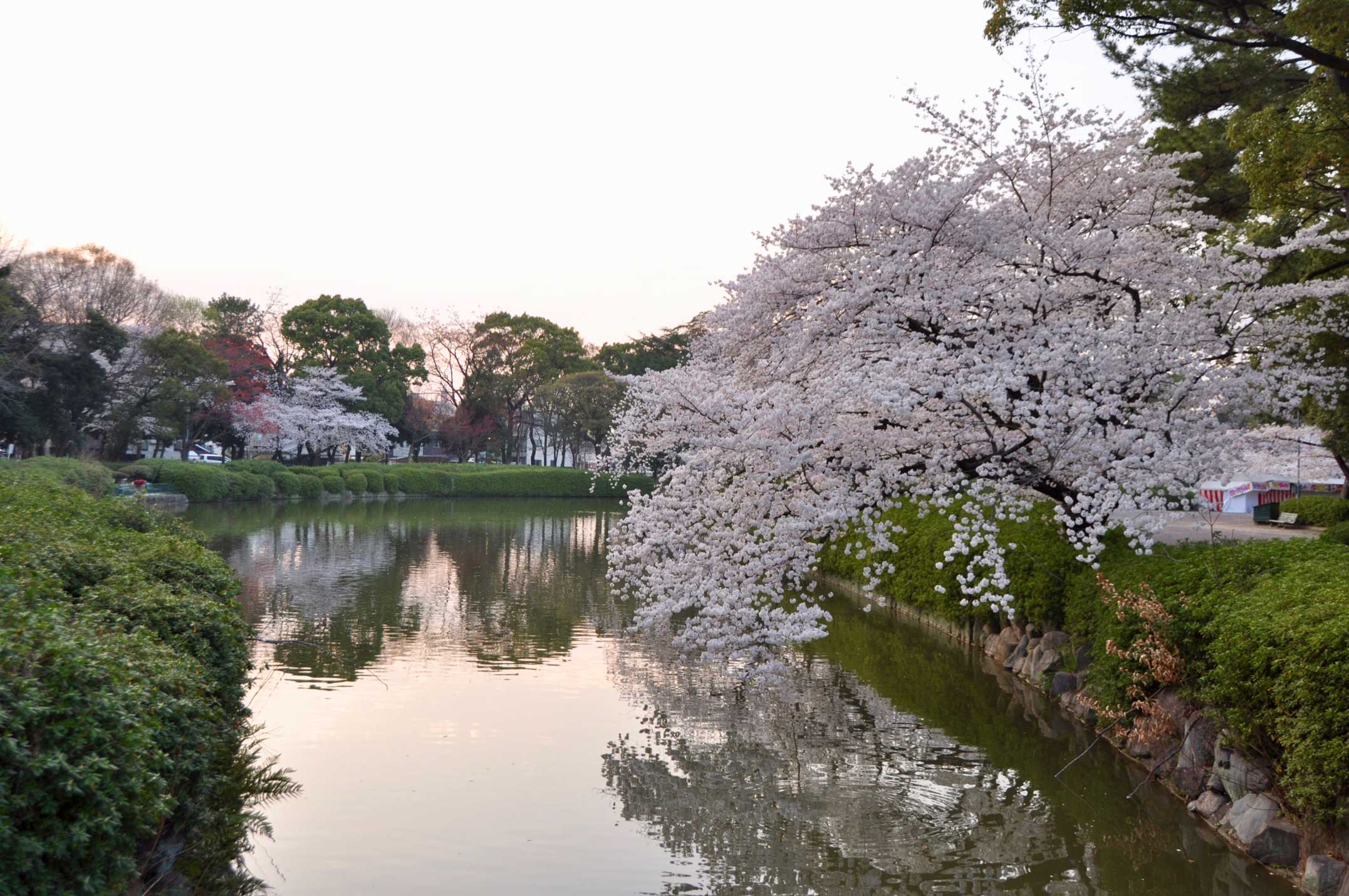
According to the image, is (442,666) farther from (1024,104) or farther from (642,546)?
(1024,104)

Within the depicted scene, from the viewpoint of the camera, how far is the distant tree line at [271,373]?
31.5 meters

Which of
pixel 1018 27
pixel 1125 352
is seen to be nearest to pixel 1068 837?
pixel 1125 352

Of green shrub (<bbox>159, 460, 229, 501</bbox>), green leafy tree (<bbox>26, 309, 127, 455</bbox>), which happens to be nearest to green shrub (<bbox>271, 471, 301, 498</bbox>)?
green shrub (<bbox>159, 460, 229, 501</bbox>)

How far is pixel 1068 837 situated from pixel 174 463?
3388 cm

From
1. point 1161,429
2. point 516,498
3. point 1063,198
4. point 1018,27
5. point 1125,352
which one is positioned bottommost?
point 516,498

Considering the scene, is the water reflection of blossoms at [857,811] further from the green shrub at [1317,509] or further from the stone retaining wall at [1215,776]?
the green shrub at [1317,509]

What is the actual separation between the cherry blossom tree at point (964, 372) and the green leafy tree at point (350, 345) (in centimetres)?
4191

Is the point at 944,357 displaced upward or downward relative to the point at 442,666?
upward

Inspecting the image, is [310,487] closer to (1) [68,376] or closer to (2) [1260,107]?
(1) [68,376]

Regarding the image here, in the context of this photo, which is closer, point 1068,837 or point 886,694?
point 1068,837

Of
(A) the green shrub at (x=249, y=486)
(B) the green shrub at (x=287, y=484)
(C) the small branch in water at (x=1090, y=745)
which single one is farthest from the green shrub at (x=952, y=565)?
(B) the green shrub at (x=287, y=484)

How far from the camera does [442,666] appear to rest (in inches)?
434

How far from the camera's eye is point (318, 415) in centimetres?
4766

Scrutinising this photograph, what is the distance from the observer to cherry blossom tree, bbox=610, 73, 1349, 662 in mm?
8609
